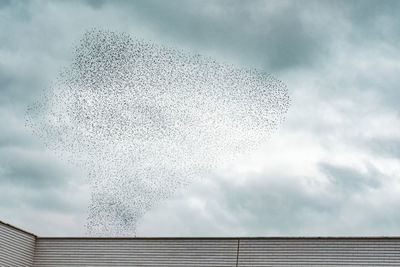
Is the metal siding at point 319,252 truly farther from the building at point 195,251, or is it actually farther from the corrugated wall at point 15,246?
the corrugated wall at point 15,246

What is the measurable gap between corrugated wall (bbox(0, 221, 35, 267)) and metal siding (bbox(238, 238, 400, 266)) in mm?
12393

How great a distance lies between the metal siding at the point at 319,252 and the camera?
82.6 ft

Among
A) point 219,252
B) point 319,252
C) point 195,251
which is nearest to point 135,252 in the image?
point 195,251

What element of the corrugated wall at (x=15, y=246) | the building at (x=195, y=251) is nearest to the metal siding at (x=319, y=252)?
the building at (x=195, y=251)

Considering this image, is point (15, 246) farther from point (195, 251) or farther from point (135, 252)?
point (195, 251)

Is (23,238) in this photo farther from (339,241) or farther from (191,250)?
(339,241)

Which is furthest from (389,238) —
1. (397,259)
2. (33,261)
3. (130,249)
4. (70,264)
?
(33,261)

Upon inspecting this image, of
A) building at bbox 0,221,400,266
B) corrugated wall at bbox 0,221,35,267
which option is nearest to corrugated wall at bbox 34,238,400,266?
building at bbox 0,221,400,266

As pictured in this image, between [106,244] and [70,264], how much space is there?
2.44 metres

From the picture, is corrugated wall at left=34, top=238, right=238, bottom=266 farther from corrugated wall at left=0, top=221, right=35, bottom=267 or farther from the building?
corrugated wall at left=0, top=221, right=35, bottom=267

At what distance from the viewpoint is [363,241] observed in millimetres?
25703

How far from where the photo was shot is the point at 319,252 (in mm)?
26297

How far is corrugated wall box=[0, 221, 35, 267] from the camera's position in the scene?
29.6 m

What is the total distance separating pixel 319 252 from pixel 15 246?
648 inches
